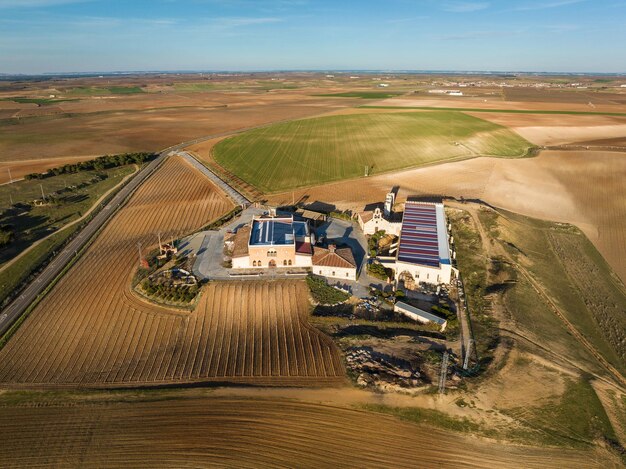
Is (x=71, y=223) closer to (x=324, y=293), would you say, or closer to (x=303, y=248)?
(x=303, y=248)

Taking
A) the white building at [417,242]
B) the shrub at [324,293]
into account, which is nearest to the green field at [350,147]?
the white building at [417,242]

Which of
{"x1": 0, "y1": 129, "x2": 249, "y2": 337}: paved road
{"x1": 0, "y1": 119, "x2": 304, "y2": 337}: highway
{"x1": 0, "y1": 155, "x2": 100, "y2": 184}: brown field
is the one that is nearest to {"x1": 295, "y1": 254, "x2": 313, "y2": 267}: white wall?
{"x1": 0, "y1": 119, "x2": 304, "y2": 337}: highway

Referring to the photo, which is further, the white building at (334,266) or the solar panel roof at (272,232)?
the solar panel roof at (272,232)

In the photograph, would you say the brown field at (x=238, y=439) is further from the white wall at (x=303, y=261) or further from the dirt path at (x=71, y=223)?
the dirt path at (x=71, y=223)

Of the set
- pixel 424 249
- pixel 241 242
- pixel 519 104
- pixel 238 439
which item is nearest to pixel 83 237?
pixel 241 242

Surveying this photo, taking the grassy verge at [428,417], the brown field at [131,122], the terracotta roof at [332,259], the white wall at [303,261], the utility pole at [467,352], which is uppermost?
the brown field at [131,122]

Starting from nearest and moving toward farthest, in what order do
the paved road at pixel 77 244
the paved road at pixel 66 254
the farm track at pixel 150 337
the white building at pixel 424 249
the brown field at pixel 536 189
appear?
the farm track at pixel 150 337
the paved road at pixel 66 254
the paved road at pixel 77 244
the white building at pixel 424 249
the brown field at pixel 536 189

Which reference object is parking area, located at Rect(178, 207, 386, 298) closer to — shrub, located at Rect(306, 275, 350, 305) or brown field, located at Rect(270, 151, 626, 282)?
shrub, located at Rect(306, 275, 350, 305)

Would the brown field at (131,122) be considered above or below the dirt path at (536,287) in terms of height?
above
